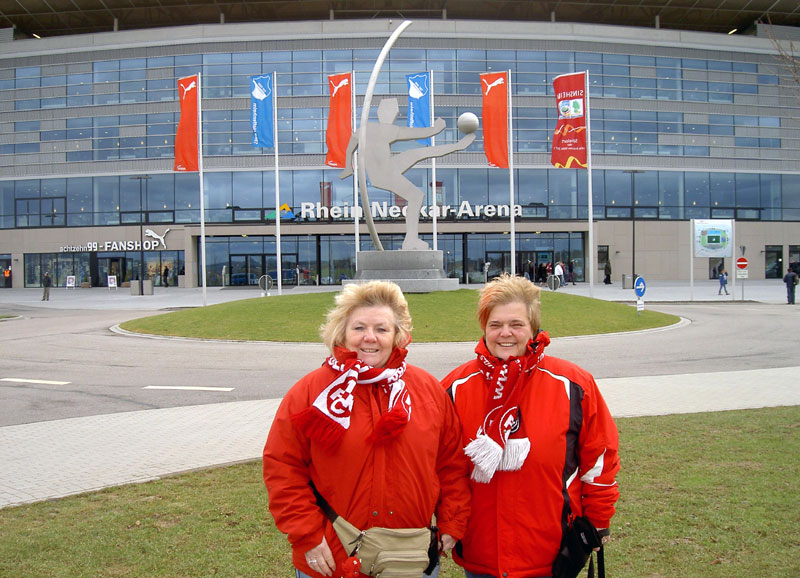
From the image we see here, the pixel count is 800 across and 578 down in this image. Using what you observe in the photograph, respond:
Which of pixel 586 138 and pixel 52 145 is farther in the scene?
pixel 52 145

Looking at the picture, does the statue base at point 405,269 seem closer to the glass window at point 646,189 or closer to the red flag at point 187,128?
the red flag at point 187,128

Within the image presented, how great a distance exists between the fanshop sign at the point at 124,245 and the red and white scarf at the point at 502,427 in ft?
173

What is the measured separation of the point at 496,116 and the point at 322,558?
3021 centimetres

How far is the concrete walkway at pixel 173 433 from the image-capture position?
625 centimetres

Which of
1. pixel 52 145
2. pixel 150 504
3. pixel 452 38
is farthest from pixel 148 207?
pixel 150 504

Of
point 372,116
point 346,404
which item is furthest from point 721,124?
point 346,404

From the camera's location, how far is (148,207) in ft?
171

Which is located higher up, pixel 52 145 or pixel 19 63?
pixel 19 63

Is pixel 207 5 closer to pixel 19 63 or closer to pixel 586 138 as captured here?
pixel 19 63

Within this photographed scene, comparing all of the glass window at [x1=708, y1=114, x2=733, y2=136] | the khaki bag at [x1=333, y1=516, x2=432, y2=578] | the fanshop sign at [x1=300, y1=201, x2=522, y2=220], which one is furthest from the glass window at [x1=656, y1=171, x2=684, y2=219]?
the khaki bag at [x1=333, y1=516, x2=432, y2=578]

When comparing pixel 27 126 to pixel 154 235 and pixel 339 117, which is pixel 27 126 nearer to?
pixel 154 235

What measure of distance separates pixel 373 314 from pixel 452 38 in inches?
2037

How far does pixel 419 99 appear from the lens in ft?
100

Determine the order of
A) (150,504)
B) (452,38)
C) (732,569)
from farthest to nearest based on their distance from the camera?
(452,38), (150,504), (732,569)
